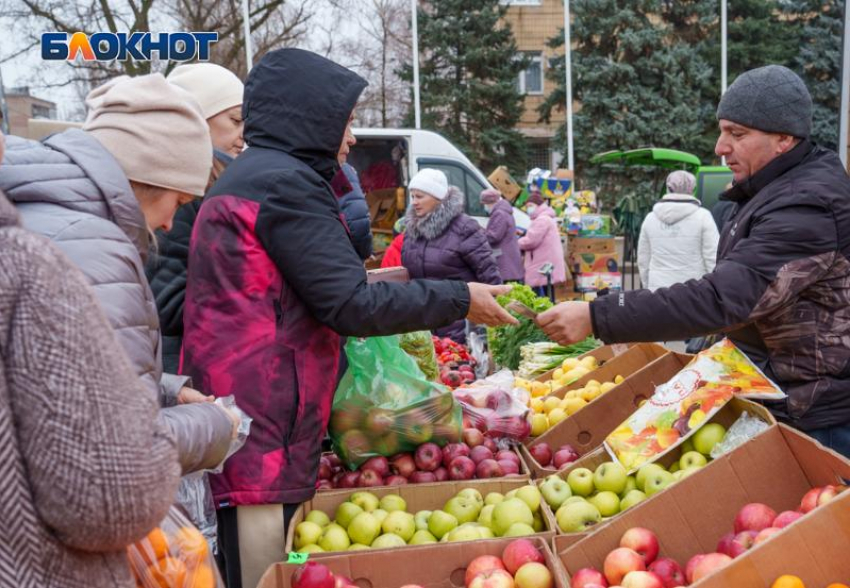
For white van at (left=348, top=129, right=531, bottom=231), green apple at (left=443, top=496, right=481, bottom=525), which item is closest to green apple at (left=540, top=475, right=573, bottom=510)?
green apple at (left=443, top=496, right=481, bottom=525)

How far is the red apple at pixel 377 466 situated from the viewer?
2744mm

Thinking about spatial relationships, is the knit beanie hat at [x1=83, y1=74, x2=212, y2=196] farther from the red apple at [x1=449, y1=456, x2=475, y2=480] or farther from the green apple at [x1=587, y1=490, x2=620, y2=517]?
the green apple at [x1=587, y1=490, x2=620, y2=517]

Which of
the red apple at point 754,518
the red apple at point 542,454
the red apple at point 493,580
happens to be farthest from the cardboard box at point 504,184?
the red apple at point 493,580

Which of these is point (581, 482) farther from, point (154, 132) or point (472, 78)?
point (472, 78)

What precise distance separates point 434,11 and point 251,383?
953 inches

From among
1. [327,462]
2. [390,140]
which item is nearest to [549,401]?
[327,462]

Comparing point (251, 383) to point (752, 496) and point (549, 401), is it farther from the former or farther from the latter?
point (549, 401)

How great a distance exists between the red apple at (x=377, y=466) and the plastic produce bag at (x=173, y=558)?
1.13m

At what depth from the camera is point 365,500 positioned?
2549 mm

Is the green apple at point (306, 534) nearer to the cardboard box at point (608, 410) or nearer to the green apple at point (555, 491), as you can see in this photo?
the green apple at point (555, 491)

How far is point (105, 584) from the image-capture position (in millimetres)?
1057

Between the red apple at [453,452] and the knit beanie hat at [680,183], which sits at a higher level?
the knit beanie hat at [680,183]

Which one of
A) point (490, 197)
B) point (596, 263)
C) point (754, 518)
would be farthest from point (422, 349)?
point (596, 263)

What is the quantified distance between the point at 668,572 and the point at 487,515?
0.60 metres
